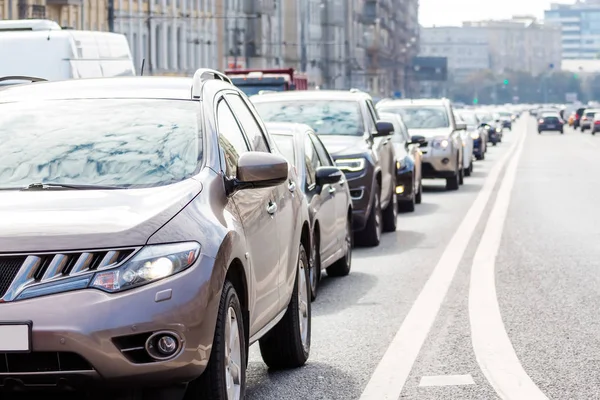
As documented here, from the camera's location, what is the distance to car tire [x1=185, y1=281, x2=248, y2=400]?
620 centimetres

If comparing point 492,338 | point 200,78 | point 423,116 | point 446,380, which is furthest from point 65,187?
point 423,116

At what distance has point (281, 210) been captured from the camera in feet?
26.2

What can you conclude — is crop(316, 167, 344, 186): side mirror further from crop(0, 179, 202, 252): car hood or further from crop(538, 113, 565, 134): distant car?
crop(538, 113, 565, 134): distant car

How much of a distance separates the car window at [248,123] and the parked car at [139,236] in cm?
2

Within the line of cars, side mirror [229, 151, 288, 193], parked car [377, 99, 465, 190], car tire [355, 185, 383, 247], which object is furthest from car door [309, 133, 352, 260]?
parked car [377, 99, 465, 190]

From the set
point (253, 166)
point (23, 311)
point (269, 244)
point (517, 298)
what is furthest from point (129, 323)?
point (517, 298)

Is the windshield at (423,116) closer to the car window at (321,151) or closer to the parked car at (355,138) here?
the parked car at (355,138)

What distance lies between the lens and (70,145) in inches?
275

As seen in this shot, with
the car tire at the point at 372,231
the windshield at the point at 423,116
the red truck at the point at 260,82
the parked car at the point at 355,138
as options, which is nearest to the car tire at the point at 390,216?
the parked car at the point at 355,138

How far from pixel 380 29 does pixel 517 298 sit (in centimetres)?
15251

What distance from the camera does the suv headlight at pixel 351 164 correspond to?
1706cm

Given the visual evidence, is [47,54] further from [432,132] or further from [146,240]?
[146,240]

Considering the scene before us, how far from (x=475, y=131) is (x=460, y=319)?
37296 mm

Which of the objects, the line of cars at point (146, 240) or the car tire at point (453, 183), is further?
the car tire at point (453, 183)
